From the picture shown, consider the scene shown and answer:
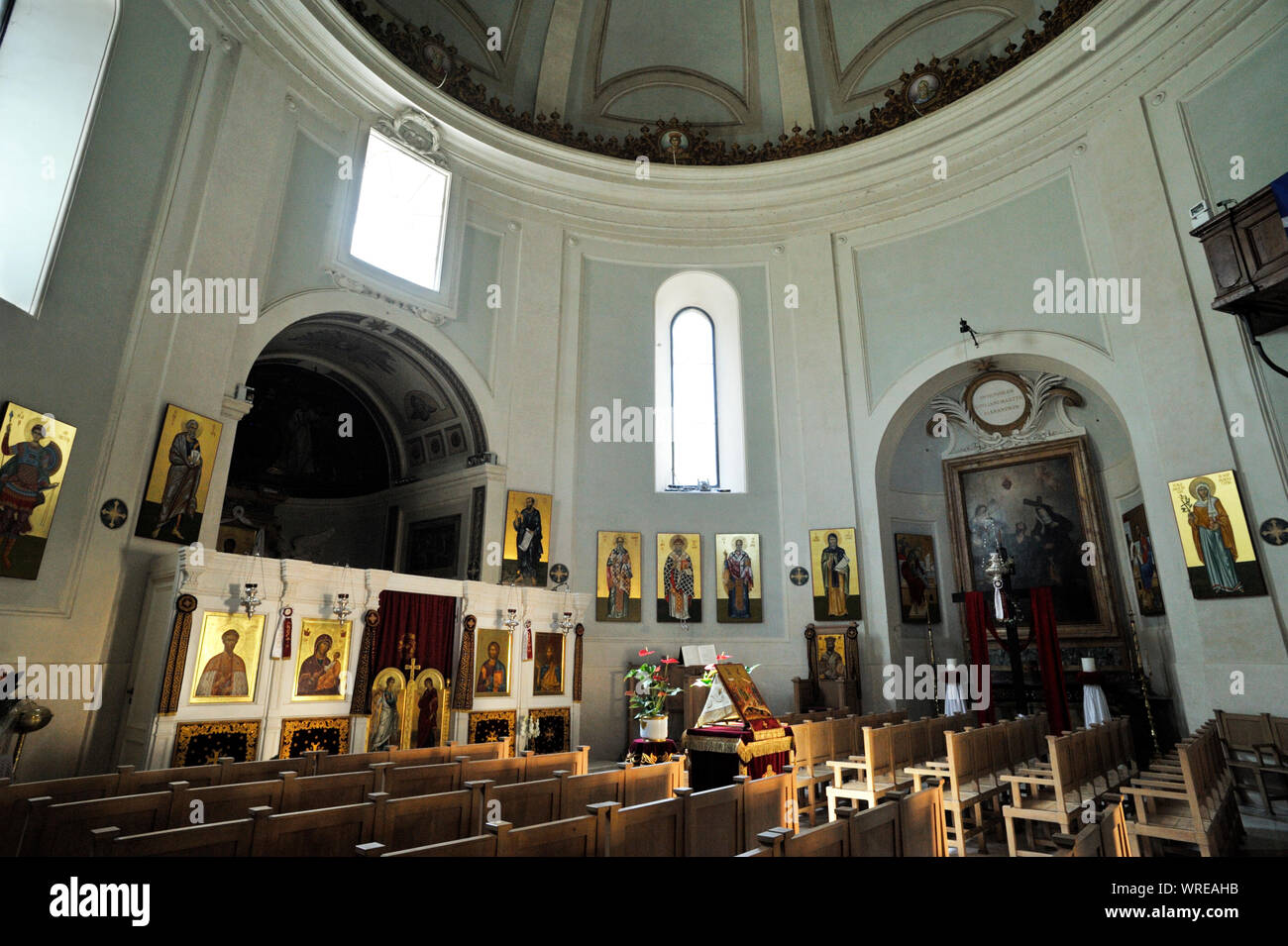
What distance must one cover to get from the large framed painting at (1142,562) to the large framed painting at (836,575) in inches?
161

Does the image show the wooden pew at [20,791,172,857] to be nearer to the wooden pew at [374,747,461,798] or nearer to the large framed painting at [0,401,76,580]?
the wooden pew at [374,747,461,798]

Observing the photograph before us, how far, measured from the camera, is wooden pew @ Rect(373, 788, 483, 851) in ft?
11.5

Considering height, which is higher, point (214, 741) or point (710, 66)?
point (710, 66)

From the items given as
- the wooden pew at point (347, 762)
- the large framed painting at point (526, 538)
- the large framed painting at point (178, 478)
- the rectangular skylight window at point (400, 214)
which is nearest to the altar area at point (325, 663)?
the large framed painting at point (178, 478)

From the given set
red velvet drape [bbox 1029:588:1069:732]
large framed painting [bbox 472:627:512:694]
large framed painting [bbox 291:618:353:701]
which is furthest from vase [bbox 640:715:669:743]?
red velvet drape [bbox 1029:588:1069:732]

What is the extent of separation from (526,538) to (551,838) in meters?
8.70

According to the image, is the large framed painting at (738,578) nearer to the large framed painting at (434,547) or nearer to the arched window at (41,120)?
the large framed painting at (434,547)

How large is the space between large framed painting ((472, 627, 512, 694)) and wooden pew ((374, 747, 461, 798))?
460 centimetres

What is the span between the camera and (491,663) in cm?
977

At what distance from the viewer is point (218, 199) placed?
878cm

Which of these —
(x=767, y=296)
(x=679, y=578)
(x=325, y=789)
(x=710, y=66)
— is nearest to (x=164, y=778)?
(x=325, y=789)

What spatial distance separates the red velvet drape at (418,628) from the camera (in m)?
8.73

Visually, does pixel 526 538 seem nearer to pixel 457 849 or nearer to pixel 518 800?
pixel 518 800
